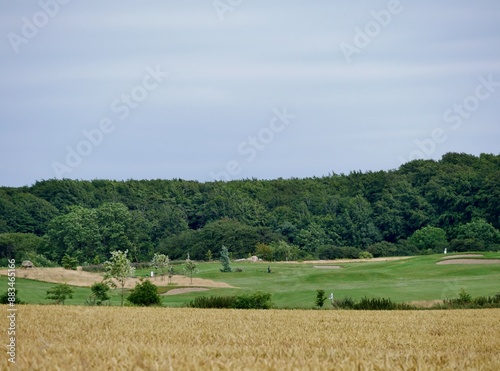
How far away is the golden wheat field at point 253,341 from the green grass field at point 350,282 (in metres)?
18.7

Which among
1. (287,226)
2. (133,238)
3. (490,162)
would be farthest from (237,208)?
(490,162)

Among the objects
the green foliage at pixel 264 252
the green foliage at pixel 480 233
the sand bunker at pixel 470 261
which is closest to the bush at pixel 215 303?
the sand bunker at pixel 470 261

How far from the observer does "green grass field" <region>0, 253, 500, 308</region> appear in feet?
162

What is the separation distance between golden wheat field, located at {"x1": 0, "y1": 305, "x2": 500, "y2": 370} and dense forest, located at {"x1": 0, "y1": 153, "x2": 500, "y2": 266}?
67757 mm

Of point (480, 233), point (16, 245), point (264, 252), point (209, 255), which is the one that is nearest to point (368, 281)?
point (264, 252)

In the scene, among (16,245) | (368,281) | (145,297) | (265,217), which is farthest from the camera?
(265,217)

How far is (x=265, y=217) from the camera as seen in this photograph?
4953 inches

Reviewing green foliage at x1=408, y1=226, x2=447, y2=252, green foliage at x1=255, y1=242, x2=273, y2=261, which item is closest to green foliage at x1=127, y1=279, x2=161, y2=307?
green foliage at x1=255, y1=242, x2=273, y2=261

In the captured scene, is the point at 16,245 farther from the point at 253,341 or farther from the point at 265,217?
the point at 253,341

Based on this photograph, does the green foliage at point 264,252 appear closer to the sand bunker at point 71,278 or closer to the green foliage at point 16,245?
the green foliage at point 16,245

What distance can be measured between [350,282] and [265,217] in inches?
2444

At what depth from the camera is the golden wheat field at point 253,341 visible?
11562 mm

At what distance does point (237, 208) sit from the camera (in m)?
127

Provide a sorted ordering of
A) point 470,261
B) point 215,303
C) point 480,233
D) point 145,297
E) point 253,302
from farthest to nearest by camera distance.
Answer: point 480,233 → point 470,261 → point 145,297 → point 215,303 → point 253,302
